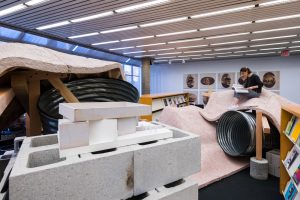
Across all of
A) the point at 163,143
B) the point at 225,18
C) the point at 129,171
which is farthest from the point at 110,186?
the point at 225,18

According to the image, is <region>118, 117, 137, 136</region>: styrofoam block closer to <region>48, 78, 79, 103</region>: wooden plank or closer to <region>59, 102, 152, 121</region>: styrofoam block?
<region>59, 102, 152, 121</region>: styrofoam block

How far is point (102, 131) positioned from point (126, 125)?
0.14 meters

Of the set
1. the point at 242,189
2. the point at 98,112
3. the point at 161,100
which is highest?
the point at 98,112

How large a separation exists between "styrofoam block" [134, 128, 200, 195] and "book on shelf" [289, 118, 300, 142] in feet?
4.74

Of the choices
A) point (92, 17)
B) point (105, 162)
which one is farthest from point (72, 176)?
point (92, 17)

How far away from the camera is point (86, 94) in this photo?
4.89 ft

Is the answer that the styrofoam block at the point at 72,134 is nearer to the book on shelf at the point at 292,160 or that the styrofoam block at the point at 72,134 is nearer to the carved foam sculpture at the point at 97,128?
the carved foam sculpture at the point at 97,128

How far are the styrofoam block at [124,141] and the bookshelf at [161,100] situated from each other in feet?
12.3

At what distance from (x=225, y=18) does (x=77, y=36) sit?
5434 mm

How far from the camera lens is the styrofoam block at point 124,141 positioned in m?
0.73

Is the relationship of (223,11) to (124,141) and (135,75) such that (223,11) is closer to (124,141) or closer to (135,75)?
(124,141)

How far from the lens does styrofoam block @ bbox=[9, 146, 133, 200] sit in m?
0.57

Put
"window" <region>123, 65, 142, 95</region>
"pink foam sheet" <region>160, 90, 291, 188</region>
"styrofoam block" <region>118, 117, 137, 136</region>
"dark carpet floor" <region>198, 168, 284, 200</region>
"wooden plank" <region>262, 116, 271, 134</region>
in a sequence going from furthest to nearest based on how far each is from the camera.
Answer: "window" <region>123, 65, 142, 95</region> → "pink foam sheet" <region>160, 90, 291, 188</region> → "wooden plank" <region>262, 116, 271, 134</region> → "dark carpet floor" <region>198, 168, 284, 200</region> → "styrofoam block" <region>118, 117, 137, 136</region>

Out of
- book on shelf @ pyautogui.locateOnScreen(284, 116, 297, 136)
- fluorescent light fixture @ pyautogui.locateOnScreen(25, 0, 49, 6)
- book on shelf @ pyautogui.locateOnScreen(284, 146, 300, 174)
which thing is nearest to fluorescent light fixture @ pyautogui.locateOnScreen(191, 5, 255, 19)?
book on shelf @ pyautogui.locateOnScreen(284, 116, 297, 136)
